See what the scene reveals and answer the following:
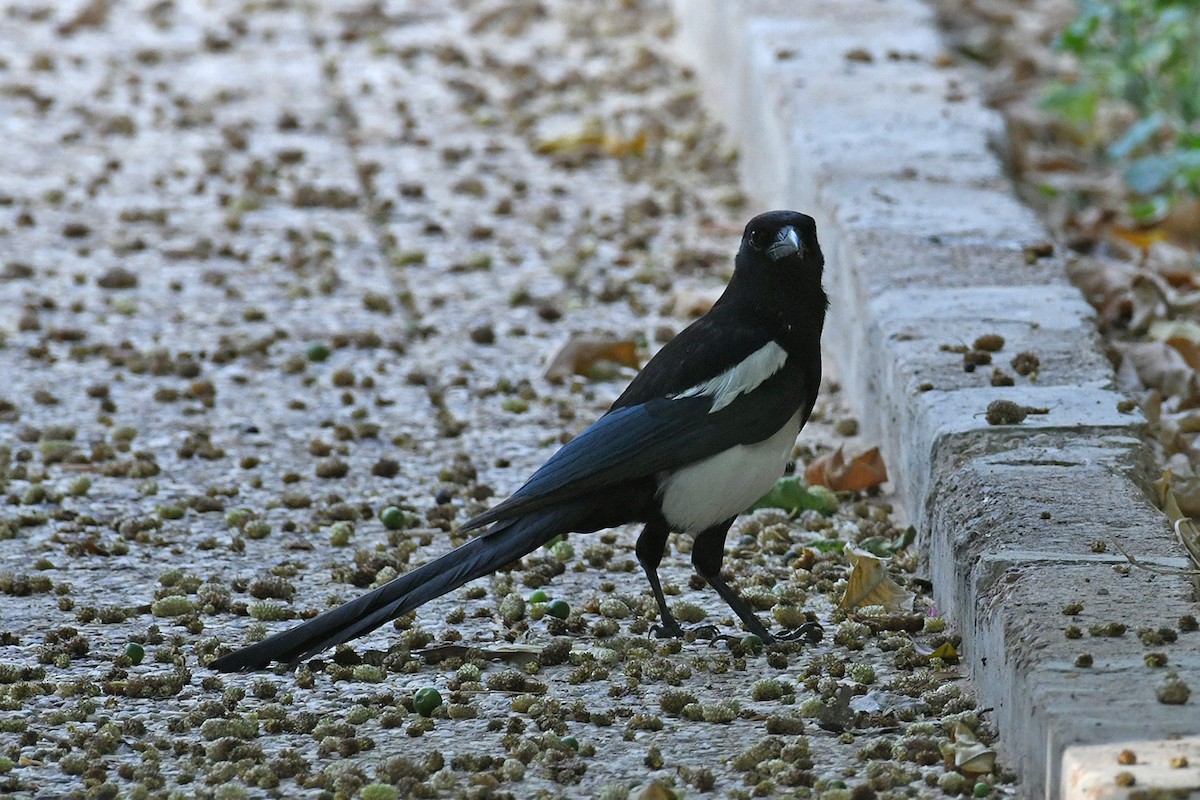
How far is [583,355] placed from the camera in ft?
15.3

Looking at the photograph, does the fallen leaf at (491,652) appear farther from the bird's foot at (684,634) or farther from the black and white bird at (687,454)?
the bird's foot at (684,634)

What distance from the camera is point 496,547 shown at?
10.4 feet

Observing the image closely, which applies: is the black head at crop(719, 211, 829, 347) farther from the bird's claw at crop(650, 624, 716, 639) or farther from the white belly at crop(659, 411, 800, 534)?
the bird's claw at crop(650, 624, 716, 639)

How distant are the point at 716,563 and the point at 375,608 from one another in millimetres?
674

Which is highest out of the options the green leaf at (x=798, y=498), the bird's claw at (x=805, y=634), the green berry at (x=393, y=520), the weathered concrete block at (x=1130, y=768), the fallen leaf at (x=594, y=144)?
the weathered concrete block at (x=1130, y=768)

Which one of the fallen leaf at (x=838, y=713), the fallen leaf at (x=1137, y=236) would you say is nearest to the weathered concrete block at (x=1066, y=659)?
the fallen leaf at (x=838, y=713)

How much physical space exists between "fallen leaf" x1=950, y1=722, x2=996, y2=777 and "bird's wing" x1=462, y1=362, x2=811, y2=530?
2.51ft

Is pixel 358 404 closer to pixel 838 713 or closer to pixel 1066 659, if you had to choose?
pixel 838 713

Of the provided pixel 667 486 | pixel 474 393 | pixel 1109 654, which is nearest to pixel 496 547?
pixel 667 486

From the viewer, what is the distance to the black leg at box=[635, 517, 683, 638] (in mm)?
3329

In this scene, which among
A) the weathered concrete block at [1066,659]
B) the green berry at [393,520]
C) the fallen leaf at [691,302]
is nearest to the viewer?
the weathered concrete block at [1066,659]

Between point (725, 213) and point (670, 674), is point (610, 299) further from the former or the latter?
point (670, 674)

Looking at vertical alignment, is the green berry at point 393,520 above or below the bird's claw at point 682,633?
below

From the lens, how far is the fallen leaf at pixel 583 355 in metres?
4.66
